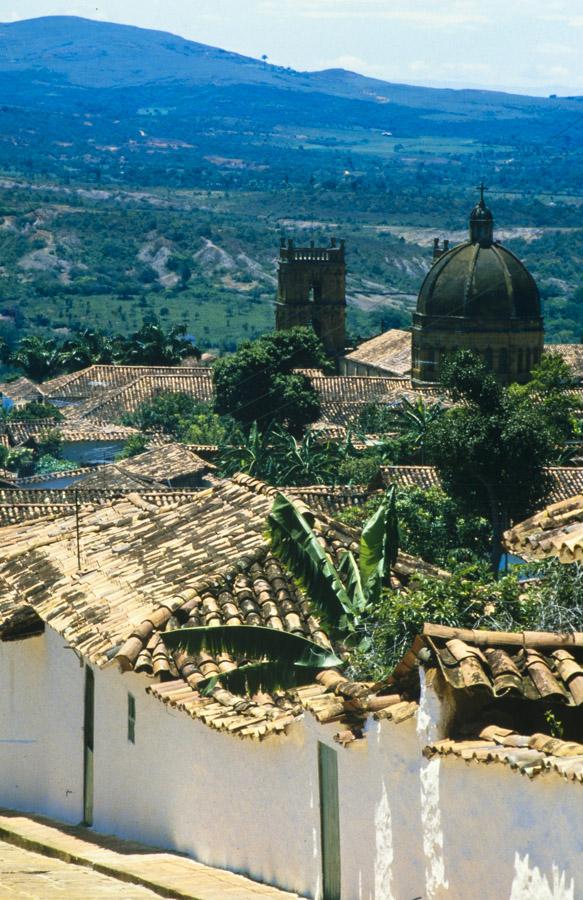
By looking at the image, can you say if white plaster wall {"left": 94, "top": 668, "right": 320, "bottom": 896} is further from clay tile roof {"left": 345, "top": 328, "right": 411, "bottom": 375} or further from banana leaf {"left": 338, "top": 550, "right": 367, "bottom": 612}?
clay tile roof {"left": 345, "top": 328, "right": 411, "bottom": 375}

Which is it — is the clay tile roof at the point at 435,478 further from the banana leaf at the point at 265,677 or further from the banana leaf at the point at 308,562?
the banana leaf at the point at 265,677

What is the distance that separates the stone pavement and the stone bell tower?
86.4 meters

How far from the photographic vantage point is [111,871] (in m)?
13.4

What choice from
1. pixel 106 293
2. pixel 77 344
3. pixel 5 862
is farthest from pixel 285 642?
pixel 106 293

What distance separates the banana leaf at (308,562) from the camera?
597 inches

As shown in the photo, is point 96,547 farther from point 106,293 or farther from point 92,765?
point 106,293

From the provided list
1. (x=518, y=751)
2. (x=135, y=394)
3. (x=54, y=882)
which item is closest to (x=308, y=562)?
(x=54, y=882)

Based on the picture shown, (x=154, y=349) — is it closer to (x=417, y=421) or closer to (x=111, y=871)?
(x=417, y=421)

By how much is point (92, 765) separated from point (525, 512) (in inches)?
849

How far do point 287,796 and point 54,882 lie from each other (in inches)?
61.2

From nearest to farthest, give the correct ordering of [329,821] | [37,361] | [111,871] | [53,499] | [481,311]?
[329,821] < [111,871] < [53,499] < [481,311] < [37,361]

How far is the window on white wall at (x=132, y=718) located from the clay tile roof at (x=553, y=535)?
172 inches

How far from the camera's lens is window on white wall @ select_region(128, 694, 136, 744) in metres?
16.0

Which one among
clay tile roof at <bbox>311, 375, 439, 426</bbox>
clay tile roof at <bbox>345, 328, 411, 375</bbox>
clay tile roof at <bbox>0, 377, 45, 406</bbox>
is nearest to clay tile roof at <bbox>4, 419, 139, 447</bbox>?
clay tile roof at <bbox>311, 375, 439, 426</bbox>
